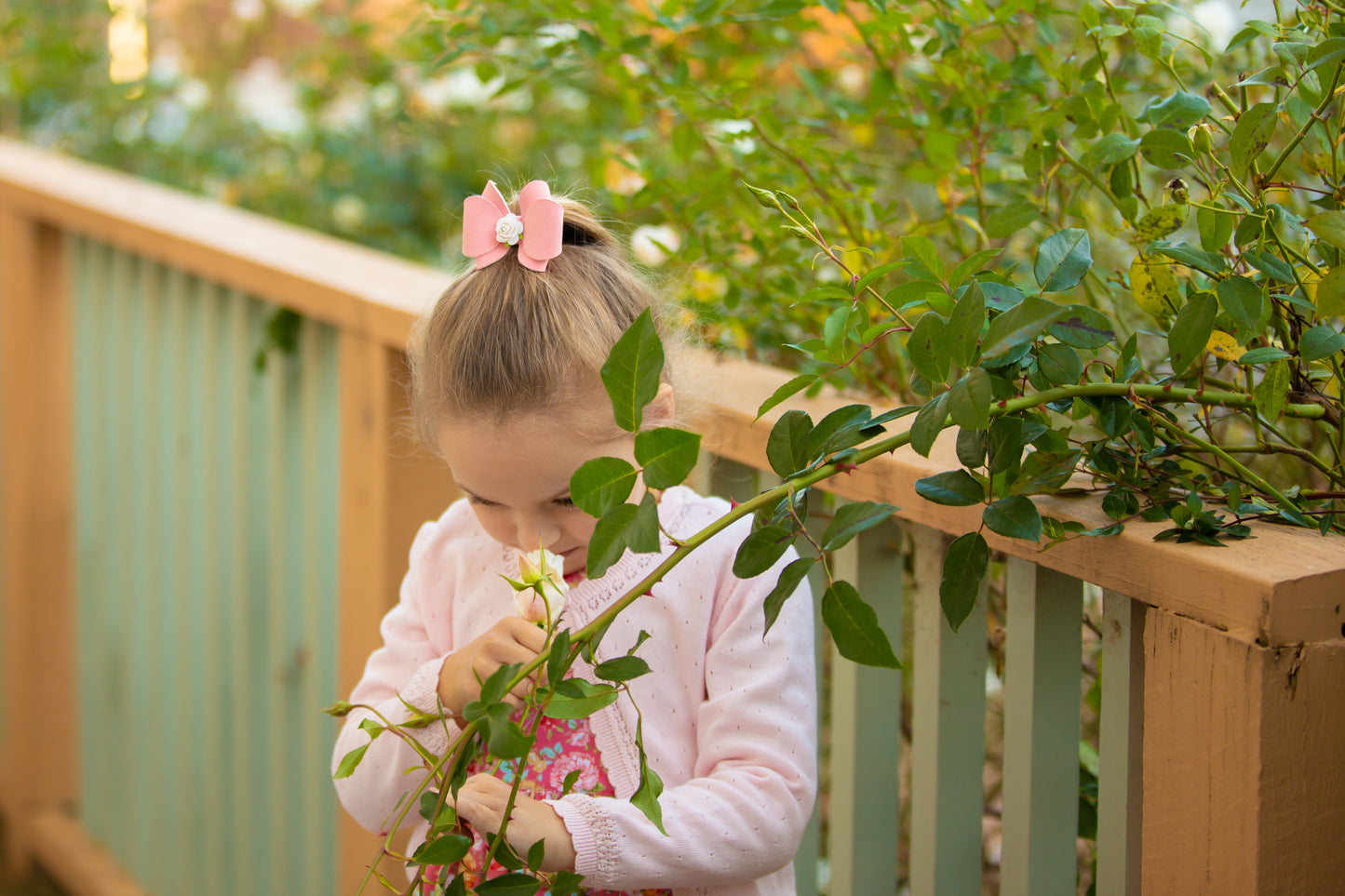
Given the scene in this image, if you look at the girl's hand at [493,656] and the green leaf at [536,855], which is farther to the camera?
the girl's hand at [493,656]

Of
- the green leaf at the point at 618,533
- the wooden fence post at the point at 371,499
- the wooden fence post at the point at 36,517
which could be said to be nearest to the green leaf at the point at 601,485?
the green leaf at the point at 618,533

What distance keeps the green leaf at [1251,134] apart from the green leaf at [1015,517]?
274 mm

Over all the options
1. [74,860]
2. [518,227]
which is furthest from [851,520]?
[74,860]

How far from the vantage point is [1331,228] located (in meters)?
0.78

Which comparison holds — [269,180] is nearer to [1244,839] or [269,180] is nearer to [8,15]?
[8,15]

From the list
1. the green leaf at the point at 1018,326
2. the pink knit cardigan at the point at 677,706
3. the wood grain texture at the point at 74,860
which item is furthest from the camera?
the wood grain texture at the point at 74,860

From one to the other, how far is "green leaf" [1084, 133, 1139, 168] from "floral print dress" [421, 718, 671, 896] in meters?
0.62

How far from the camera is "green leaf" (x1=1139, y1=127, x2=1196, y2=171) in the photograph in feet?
2.86

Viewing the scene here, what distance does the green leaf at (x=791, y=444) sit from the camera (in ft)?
2.54

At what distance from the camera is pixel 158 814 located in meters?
2.21

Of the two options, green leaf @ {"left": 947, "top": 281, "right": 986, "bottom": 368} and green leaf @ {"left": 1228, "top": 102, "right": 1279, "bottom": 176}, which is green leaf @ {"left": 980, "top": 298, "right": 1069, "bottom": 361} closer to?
green leaf @ {"left": 947, "top": 281, "right": 986, "bottom": 368}

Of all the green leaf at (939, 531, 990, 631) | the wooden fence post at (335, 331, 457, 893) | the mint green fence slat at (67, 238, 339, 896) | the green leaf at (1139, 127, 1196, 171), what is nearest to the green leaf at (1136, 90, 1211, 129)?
the green leaf at (1139, 127, 1196, 171)

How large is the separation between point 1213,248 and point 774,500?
13.3 inches

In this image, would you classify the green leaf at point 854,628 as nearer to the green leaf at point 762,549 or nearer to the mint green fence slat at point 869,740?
the green leaf at point 762,549
